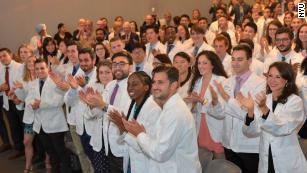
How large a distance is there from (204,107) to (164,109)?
3.73 feet

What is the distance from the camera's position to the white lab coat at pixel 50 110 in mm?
4945

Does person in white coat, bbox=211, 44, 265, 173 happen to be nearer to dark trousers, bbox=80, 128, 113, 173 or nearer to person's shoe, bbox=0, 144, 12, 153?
dark trousers, bbox=80, 128, 113, 173

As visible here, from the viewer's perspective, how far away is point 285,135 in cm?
327

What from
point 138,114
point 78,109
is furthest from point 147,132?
point 78,109

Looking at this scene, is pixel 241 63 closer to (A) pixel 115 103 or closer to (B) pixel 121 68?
(B) pixel 121 68

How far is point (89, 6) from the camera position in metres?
11.4

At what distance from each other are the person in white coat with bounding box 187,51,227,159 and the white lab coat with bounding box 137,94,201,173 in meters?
1.09

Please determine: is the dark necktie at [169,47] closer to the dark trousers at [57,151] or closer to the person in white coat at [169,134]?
the dark trousers at [57,151]

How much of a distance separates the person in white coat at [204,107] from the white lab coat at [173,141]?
1092mm

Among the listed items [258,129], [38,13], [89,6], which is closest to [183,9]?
[89,6]

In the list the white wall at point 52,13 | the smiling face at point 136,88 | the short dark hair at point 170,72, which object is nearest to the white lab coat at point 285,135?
the short dark hair at point 170,72

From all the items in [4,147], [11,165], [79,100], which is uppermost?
[79,100]

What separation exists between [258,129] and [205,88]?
39.9 inches

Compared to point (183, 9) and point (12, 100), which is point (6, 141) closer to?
point (12, 100)
